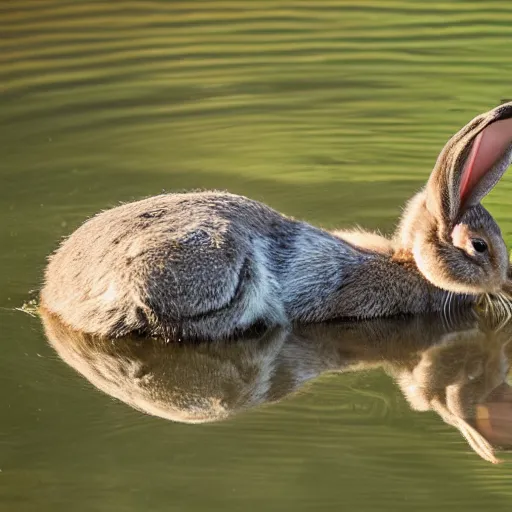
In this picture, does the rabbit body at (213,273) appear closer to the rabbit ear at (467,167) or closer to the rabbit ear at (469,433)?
the rabbit ear at (467,167)

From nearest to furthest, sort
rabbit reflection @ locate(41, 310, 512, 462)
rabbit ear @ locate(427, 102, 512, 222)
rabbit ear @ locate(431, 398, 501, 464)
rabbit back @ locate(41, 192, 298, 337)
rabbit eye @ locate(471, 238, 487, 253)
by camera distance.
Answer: rabbit ear @ locate(431, 398, 501, 464)
rabbit reflection @ locate(41, 310, 512, 462)
rabbit back @ locate(41, 192, 298, 337)
rabbit ear @ locate(427, 102, 512, 222)
rabbit eye @ locate(471, 238, 487, 253)

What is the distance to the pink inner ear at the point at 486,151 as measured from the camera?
7277mm

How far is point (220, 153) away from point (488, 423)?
4.53 metres

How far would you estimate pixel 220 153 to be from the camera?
10.4 metres

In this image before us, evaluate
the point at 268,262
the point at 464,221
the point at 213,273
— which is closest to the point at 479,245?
the point at 464,221

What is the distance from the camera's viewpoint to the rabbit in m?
7.05

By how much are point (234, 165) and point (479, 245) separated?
3048 millimetres

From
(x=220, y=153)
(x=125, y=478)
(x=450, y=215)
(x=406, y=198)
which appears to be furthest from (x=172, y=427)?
(x=220, y=153)

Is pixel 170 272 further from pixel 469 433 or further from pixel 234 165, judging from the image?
pixel 234 165

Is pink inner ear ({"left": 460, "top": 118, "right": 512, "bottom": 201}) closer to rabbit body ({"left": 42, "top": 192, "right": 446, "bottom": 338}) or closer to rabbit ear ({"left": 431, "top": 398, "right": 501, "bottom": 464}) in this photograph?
rabbit body ({"left": 42, "top": 192, "right": 446, "bottom": 338})

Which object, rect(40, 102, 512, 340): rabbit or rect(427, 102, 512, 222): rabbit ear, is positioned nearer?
rect(40, 102, 512, 340): rabbit

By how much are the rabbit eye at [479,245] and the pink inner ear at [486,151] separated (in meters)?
0.31

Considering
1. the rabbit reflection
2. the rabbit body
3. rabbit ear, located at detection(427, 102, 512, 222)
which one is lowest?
the rabbit reflection

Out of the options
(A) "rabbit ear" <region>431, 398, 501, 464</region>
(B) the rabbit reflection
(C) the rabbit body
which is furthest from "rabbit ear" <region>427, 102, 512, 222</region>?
(A) "rabbit ear" <region>431, 398, 501, 464</region>
